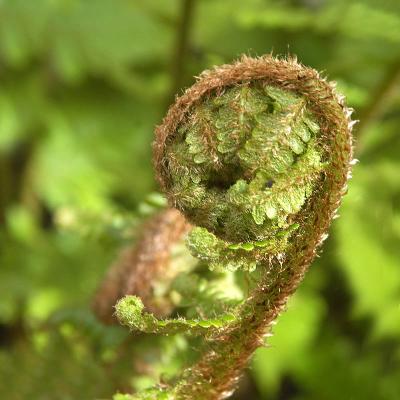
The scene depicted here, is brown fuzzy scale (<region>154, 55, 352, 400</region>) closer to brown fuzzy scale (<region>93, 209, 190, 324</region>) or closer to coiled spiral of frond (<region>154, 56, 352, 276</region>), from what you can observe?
coiled spiral of frond (<region>154, 56, 352, 276</region>)

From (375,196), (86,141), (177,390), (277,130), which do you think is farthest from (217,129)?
(86,141)

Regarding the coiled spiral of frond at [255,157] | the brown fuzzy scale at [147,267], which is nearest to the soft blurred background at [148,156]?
the brown fuzzy scale at [147,267]


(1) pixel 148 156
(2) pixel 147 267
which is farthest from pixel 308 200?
(1) pixel 148 156

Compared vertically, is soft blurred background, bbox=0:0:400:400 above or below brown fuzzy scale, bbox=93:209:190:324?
above

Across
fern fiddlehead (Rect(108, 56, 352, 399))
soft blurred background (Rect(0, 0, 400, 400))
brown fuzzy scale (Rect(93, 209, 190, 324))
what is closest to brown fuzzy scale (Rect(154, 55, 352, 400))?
fern fiddlehead (Rect(108, 56, 352, 399))

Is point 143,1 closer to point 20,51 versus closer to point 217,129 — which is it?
point 20,51
